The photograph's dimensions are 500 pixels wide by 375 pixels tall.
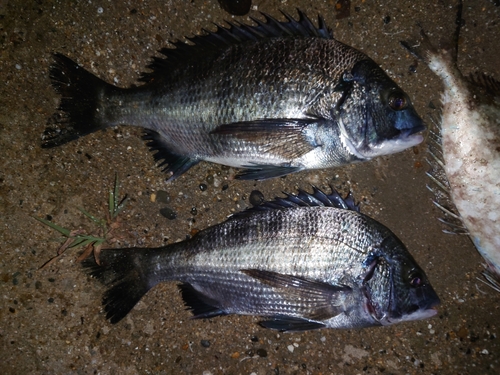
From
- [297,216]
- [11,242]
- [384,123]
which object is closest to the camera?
[384,123]

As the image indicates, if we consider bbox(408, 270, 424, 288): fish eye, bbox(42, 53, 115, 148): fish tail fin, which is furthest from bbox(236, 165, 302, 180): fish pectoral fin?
bbox(42, 53, 115, 148): fish tail fin

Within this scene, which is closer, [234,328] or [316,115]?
[316,115]

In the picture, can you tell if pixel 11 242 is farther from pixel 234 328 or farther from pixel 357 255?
pixel 357 255

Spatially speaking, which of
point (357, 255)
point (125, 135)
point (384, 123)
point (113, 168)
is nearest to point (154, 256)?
point (113, 168)

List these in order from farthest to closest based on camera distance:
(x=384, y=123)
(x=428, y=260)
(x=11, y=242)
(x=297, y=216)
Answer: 1. (x=428, y=260)
2. (x=11, y=242)
3. (x=297, y=216)
4. (x=384, y=123)

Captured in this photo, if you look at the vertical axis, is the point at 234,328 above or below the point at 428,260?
below

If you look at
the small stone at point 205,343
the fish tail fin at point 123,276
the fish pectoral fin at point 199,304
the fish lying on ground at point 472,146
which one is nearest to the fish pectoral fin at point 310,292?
the fish pectoral fin at point 199,304

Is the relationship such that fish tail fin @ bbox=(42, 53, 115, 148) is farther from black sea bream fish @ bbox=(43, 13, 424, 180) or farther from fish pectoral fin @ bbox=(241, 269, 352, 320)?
fish pectoral fin @ bbox=(241, 269, 352, 320)

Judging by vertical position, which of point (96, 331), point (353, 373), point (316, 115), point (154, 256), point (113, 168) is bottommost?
point (96, 331)

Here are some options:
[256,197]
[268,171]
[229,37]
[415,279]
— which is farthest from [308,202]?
[229,37]
